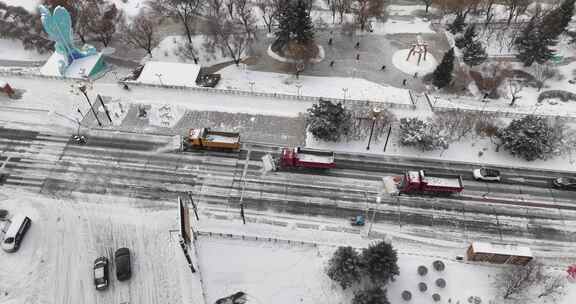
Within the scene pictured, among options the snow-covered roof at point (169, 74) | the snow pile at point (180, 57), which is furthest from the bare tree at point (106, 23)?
the snow-covered roof at point (169, 74)

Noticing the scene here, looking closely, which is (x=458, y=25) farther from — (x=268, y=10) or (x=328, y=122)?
(x=328, y=122)

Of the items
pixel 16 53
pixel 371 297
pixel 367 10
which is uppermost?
pixel 16 53

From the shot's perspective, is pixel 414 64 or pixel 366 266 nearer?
pixel 366 266

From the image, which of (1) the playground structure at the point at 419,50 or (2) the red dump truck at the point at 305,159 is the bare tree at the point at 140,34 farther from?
→ (1) the playground structure at the point at 419,50

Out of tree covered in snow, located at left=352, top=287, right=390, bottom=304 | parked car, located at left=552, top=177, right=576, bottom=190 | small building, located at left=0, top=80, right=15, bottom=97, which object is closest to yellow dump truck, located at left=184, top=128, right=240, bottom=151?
tree covered in snow, located at left=352, top=287, right=390, bottom=304

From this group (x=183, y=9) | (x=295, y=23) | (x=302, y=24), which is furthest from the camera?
(x=183, y=9)

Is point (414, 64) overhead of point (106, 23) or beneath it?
beneath

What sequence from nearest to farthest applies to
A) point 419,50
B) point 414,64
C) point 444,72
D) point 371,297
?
point 371,297 → point 444,72 → point 414,64 → point 419,50

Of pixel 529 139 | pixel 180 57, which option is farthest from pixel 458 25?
pixel 180 57
